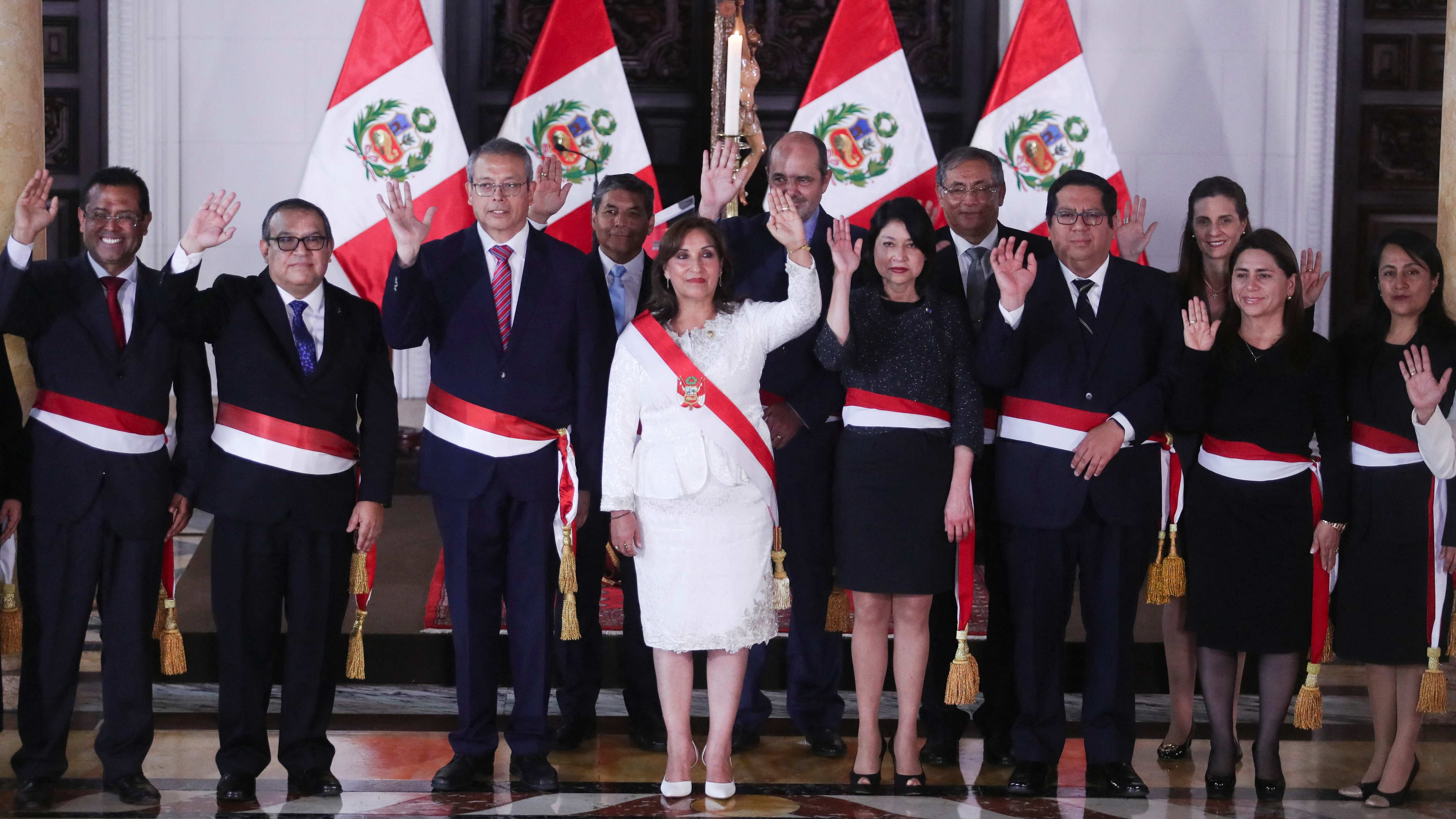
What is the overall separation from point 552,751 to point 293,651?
2.69ft

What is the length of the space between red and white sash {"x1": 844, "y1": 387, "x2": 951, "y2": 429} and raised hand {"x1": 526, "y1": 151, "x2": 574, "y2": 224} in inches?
43.2

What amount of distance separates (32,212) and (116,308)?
0.28m

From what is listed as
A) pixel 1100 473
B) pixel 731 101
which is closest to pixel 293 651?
pixel 731 101

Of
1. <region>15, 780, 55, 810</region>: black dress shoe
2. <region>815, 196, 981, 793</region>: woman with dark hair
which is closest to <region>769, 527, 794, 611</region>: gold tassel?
<region>815, 196, 981, 793</region>: woman with dark hair

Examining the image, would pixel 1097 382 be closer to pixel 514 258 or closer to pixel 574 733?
pixel 514 258

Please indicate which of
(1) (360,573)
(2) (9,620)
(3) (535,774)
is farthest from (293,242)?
(3) (535,774)

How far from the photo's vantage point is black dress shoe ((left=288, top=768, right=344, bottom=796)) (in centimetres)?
358

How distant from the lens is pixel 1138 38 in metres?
6.25

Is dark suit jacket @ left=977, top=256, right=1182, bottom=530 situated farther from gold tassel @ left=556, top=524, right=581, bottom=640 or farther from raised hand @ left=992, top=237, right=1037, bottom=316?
gold tassel @ left=556, top=524, right=581, bottom=640

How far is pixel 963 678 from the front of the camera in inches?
142

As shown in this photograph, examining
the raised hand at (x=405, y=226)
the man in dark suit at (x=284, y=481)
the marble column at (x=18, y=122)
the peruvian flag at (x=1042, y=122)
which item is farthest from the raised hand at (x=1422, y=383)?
the marble column at (x=18, y=122)

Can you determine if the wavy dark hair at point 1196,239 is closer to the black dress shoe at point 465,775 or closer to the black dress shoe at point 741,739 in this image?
the black dress shoe at point 741,739

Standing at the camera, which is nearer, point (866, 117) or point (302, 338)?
point (302, 338)

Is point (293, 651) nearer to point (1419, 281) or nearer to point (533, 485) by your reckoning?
point (533, 485)
